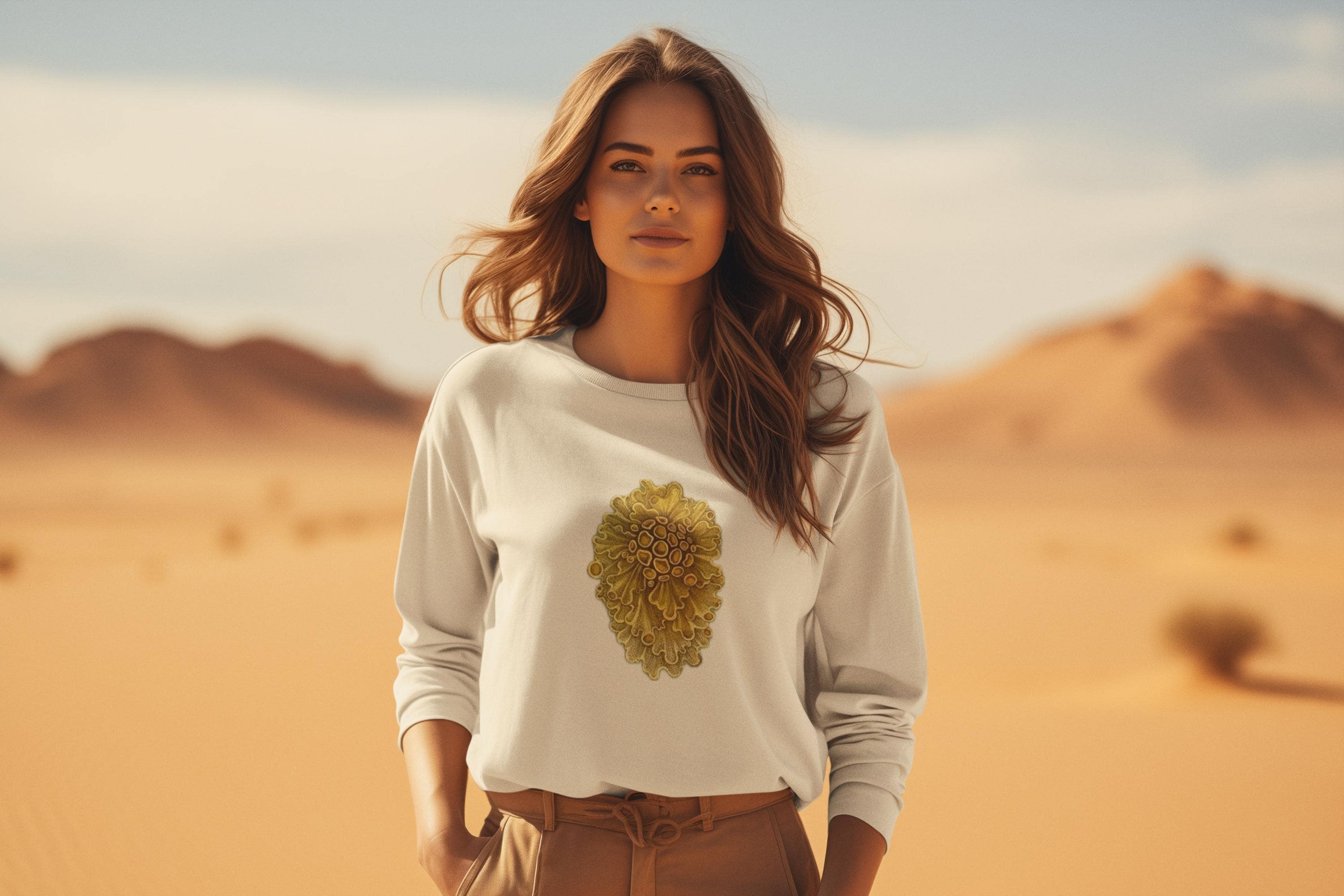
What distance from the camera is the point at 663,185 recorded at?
1.89 metres

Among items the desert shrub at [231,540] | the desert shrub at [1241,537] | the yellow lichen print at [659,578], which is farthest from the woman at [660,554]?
the desert shrub at [1241,537]

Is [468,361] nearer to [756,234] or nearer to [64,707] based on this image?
[756,234]

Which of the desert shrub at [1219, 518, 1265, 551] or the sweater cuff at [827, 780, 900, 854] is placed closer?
the sweater cuff at [827, 780, 900, 854]

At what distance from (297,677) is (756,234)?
8446 millimetres

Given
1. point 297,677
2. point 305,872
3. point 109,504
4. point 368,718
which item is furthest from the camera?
point 109,504

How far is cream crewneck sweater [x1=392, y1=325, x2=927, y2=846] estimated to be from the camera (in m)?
1.73

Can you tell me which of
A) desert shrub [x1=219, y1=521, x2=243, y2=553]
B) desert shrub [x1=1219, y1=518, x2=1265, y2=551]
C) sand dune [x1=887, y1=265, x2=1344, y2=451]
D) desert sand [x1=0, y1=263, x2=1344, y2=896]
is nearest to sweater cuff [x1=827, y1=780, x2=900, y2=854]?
desert sand [x1=0, y1=263, x2=1344, y2=896]

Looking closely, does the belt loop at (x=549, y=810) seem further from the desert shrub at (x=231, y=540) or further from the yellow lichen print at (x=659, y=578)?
the desert shrub at (x=231, y=540)

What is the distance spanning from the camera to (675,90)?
1.93 metres

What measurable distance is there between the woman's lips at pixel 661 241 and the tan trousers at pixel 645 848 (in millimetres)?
824

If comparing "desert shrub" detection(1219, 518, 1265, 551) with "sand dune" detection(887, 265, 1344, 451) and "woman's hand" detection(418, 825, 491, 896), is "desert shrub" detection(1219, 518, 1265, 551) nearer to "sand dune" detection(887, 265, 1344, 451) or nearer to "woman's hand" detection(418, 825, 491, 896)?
"woman's hand" detection(418, 825, 491, 896)

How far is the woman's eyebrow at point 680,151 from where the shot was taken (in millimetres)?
1909

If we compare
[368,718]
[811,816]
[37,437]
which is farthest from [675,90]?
[37,437]

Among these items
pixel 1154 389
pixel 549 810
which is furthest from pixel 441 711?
pixel 1154 389
